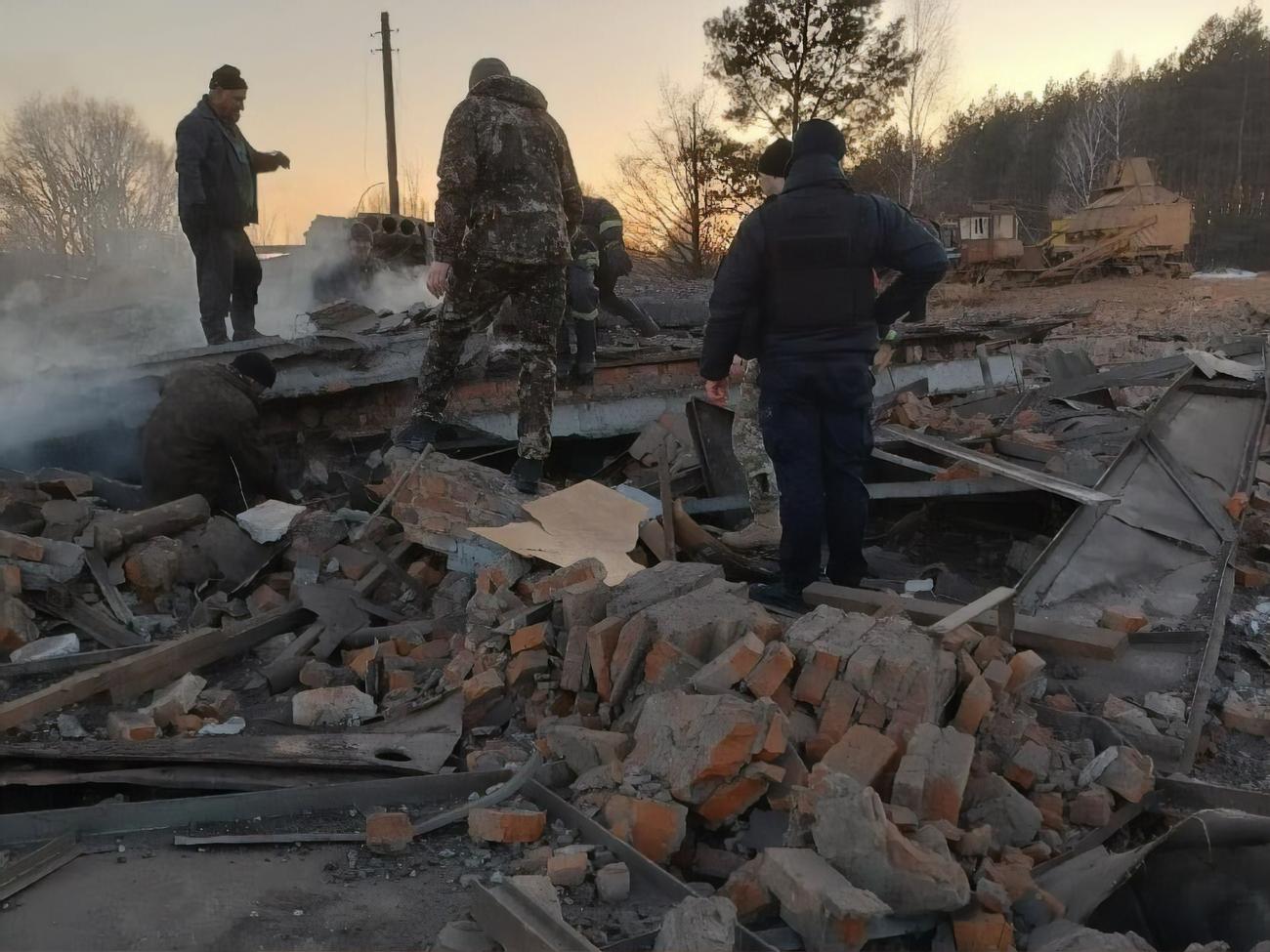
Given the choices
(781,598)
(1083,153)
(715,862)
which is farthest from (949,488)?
(1083,153)

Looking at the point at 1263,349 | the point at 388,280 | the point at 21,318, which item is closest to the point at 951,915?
the point at 1263,349

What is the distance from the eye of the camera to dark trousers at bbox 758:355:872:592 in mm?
3916

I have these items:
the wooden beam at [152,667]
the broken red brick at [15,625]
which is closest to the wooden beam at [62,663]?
the wooden beam at [152,667]

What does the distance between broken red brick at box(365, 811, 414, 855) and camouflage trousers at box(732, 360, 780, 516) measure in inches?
114

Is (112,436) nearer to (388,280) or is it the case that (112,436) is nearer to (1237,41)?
(388,280)

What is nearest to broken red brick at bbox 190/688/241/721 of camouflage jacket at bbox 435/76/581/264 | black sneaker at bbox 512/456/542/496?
black sneaker at bbox 512/456/542/496

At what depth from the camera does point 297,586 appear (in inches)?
181

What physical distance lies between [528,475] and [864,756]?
120 inches

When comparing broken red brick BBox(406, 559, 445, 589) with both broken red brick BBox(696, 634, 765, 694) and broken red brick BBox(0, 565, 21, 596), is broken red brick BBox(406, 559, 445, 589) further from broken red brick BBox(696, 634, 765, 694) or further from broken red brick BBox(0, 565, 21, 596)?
broken red brick BBox(696, 634, 765, 694)

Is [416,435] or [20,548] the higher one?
[416,435]

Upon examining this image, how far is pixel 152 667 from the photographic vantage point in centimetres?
381

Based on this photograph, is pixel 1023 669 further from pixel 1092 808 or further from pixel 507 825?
pixel 507 825

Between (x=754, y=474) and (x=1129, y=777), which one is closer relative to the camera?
(x=1129, y=777)

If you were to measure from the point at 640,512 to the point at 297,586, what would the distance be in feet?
5.65
